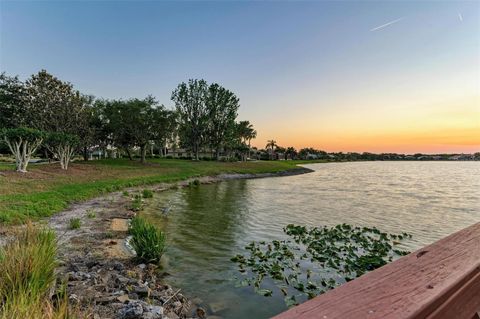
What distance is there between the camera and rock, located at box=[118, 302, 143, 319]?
4598 mm

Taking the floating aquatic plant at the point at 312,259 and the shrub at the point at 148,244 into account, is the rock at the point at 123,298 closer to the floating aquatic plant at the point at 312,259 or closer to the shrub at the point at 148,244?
the shrub at the point at 148,244

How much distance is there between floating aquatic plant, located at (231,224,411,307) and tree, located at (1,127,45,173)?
21271mm

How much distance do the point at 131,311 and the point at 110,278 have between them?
1968 millimetres

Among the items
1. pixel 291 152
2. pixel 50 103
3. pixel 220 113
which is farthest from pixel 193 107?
pixel 291 152

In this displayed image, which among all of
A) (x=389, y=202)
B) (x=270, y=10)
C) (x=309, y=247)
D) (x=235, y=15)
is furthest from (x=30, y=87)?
(x=389, y=202)

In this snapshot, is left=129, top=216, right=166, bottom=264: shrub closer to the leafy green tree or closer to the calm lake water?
the calm lake water

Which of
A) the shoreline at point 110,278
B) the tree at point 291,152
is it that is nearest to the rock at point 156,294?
the shoreline at point 110,278

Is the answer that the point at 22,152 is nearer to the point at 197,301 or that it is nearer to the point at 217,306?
the point at 197,301

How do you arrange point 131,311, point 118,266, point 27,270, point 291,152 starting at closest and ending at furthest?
point 27,270, point 131,311, point 118,266, point 291,152

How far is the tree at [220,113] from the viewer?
201 ft

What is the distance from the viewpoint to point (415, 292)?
39.6 inches

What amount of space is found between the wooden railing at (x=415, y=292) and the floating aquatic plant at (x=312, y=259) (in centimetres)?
531

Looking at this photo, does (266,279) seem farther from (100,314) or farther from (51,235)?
(51,235)

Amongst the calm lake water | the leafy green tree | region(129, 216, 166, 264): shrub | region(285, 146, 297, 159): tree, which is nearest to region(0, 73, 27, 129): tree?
the leafy green tree
